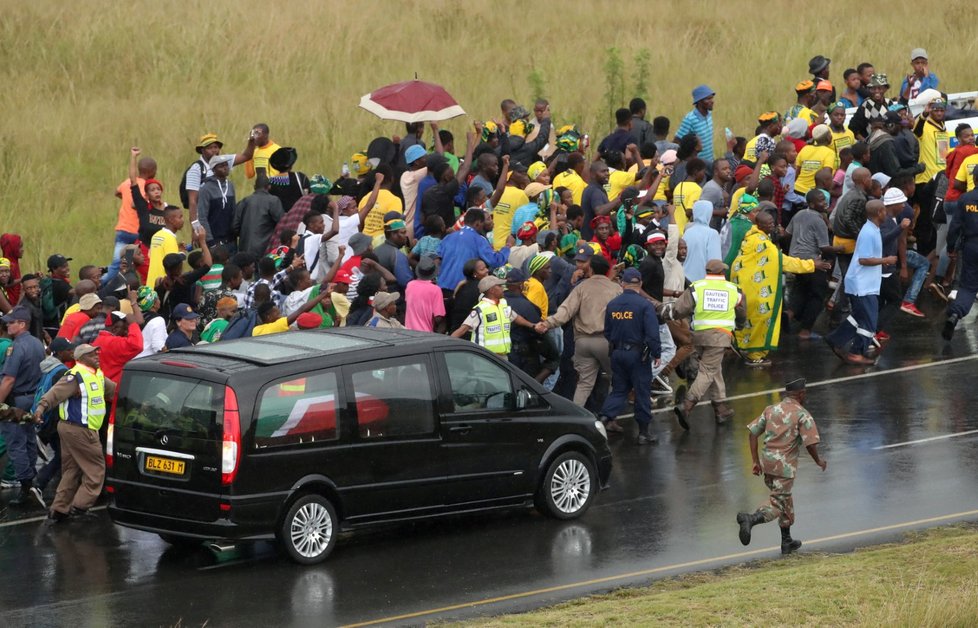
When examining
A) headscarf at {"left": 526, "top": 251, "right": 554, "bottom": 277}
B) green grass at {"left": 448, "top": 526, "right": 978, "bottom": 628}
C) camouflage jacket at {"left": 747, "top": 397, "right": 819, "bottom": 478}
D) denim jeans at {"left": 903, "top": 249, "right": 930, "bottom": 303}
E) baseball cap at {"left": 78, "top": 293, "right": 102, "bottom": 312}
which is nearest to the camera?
green grass at {"left": 448, "top": 526, "right": 978, "bottom": 628}

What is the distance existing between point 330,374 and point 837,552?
4397mm

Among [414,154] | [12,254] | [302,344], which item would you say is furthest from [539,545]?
[414,154]

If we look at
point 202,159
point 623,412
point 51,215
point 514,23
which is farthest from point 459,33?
point 623,412

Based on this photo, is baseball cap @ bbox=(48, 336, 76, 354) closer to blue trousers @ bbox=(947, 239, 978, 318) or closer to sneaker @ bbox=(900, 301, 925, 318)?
blue trousers @ bbox=(947, 239, 978, 318)

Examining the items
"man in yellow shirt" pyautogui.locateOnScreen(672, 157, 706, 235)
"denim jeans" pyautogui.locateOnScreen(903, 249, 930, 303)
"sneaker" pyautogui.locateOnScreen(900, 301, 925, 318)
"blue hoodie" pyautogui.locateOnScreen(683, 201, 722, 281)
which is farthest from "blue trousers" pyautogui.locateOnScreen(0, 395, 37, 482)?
"sneaker" pyautogui.locateOnScreen(900, 301, 925, 318)

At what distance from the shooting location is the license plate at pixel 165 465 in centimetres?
1260

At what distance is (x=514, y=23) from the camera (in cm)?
3844

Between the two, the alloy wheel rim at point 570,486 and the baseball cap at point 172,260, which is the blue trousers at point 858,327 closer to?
the alloy wheel rim at point 570,486

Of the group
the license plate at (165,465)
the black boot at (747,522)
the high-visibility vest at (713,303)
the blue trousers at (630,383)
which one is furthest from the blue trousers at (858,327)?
the license plate at (165,465)

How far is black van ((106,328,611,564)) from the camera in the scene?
40.8 ft

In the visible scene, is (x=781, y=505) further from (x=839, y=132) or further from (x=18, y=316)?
(x=839, y=132)

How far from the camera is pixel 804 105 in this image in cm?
2484

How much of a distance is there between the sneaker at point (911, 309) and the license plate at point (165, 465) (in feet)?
41.3

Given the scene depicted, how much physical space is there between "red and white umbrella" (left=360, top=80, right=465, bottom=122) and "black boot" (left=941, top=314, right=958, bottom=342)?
6992mm
